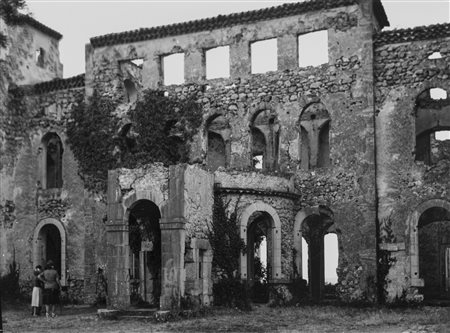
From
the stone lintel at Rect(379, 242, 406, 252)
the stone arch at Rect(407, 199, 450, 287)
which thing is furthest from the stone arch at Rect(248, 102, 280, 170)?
the stone arch at Rect(407, 199, 450, 287)

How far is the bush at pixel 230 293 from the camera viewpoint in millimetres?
22125

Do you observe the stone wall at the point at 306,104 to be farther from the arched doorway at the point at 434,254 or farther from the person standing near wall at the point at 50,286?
the arched doorway at the point at 434,254

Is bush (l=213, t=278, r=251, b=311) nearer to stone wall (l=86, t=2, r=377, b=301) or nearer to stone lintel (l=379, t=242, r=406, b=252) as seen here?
stone wall (l=86, t=2, r=377, b=301)

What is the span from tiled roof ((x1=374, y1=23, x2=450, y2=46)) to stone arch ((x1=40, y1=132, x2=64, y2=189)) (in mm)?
12630

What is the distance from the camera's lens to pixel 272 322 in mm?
19000

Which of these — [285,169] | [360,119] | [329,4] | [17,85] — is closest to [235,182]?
[285,169]

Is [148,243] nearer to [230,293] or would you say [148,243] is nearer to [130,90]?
[230,293]

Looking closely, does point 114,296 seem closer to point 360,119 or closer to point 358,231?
point 358,231

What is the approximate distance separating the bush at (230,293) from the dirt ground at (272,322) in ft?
1.64

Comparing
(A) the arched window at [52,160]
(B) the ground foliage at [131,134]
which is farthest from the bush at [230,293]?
(A) the arched window at [52,160]

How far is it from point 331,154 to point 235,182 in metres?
3.89

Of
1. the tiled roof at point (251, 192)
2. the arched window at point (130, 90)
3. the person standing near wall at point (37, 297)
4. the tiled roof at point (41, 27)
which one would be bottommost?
the person standing near wall at point (37, 297)

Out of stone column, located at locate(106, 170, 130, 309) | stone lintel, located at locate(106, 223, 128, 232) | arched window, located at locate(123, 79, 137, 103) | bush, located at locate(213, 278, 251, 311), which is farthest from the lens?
arched window, located at locate(123, 79, 137, 103)

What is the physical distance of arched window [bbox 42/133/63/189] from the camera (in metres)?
30.6
